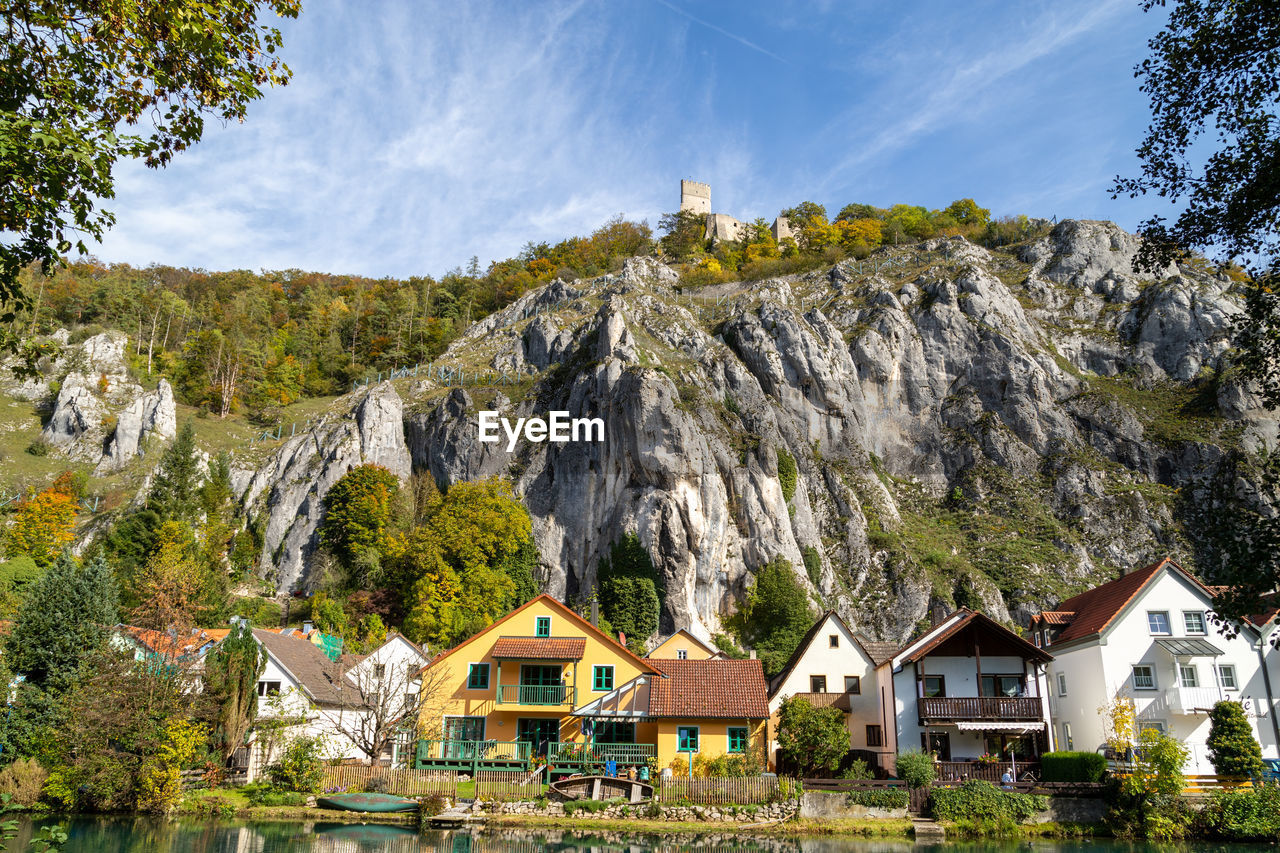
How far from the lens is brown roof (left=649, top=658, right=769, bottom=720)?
32656 mm

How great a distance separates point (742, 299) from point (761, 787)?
6694cm

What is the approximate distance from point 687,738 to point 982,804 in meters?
11.3

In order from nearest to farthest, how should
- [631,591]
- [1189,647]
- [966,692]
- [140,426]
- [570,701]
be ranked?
[1189,647] < [966,692] < [570,701] < [631,591] < [140,426]

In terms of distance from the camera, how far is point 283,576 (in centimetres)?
6094

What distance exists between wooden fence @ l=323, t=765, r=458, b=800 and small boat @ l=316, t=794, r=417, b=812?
115 centimetres

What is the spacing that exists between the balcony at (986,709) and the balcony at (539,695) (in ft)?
50.3

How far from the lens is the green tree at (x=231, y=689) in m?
31.2

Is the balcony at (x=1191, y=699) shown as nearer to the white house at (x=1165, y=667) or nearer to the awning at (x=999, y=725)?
the white house at (x=1165, y=667)

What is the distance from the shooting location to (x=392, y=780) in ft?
94.8

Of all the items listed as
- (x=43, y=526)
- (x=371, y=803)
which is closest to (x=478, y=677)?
(x=371, y=803)

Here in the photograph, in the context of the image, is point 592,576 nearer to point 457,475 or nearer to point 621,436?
point 621,436

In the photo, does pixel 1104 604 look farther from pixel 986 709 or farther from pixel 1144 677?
pixel 986 709

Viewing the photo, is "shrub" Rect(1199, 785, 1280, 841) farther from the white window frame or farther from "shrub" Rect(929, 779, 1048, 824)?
the white window frame

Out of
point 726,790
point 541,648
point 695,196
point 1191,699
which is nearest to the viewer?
point 726,790
